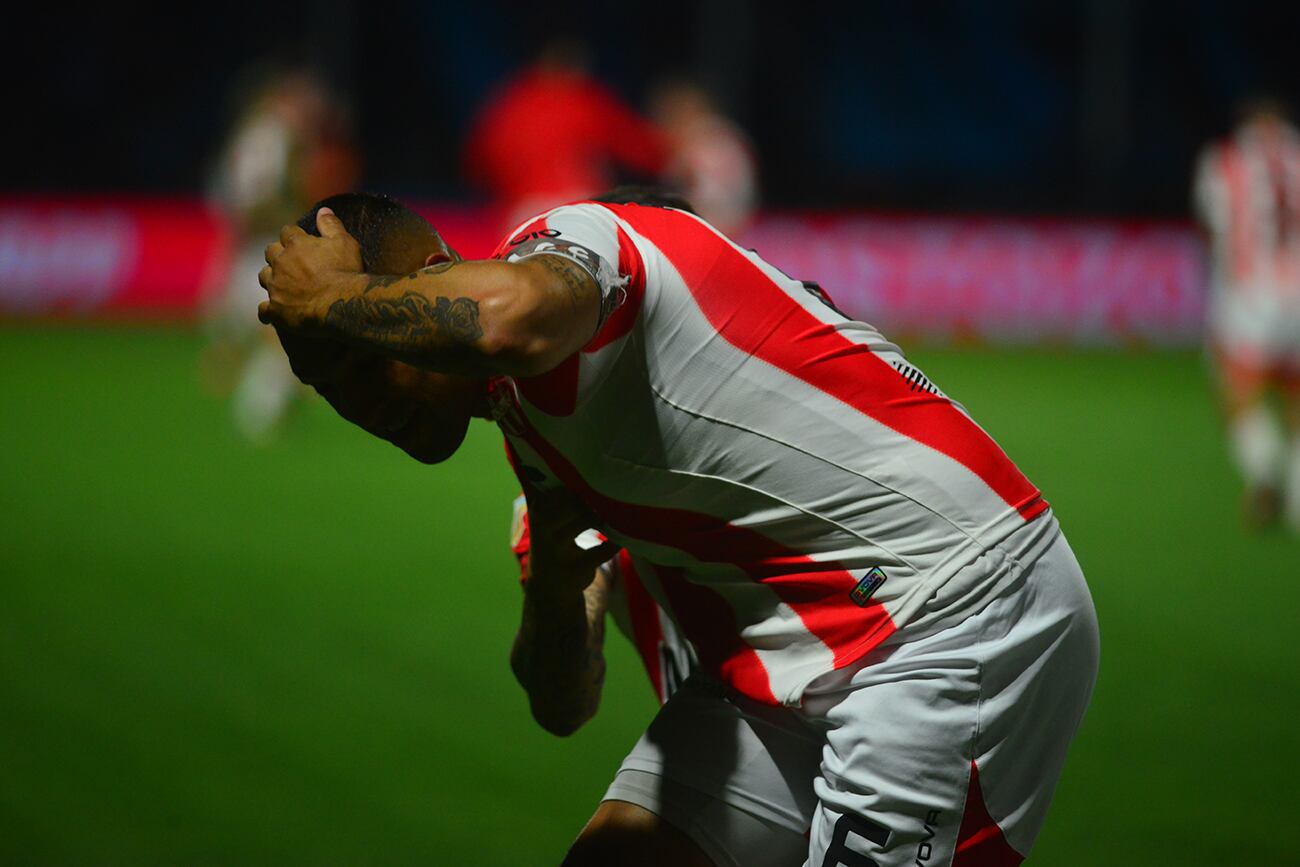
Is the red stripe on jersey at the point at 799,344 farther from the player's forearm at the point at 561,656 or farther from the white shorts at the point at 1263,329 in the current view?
the white shorts at the point at 1263,329

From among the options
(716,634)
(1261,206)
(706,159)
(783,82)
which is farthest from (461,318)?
Answer: (783,82)

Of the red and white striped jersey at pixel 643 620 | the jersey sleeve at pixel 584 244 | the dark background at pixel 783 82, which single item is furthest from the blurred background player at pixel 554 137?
the jersey sleeve at pixel 584 244

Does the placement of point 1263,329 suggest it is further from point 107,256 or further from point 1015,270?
point 107,256

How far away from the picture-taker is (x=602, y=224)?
94.4 inches

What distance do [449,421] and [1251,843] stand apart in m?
2.87

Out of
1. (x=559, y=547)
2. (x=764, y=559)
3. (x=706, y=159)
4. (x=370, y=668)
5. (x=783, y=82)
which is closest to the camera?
(x=764, y=559)

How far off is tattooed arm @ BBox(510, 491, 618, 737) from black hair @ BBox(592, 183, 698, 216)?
20.4 inches

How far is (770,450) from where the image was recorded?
8.19 feet

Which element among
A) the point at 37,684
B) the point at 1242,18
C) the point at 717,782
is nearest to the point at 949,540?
the point at 717,782

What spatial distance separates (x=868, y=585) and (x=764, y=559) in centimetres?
18

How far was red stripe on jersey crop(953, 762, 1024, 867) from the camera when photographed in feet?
8.15

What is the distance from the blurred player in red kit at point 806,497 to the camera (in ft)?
7.86

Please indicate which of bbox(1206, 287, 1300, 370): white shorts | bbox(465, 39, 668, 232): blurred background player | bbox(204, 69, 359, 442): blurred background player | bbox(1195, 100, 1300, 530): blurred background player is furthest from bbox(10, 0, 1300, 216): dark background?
bbox(1206, 287, 1300, 370): white shorts

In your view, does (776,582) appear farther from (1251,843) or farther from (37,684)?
(37,684)
